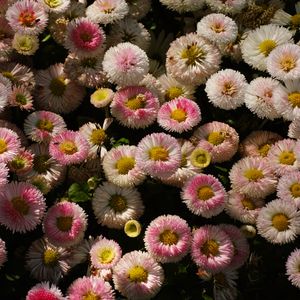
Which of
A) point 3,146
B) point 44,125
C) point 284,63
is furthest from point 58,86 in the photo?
point 284,63

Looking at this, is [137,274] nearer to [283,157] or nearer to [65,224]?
[65,224]

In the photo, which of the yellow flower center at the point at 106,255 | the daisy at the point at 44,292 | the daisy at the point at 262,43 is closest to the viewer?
the daisy at the point at 44,292

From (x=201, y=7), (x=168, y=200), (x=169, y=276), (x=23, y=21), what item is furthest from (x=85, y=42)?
(x=169, y=276)

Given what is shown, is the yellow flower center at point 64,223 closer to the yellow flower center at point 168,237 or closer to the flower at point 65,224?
the flower at point 65,224

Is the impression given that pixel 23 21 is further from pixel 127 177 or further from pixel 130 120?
pixel 127 177

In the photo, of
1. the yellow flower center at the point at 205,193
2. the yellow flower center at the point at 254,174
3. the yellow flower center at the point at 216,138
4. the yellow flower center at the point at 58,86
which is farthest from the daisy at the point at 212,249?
the yellow flower center at the point at 58,86
